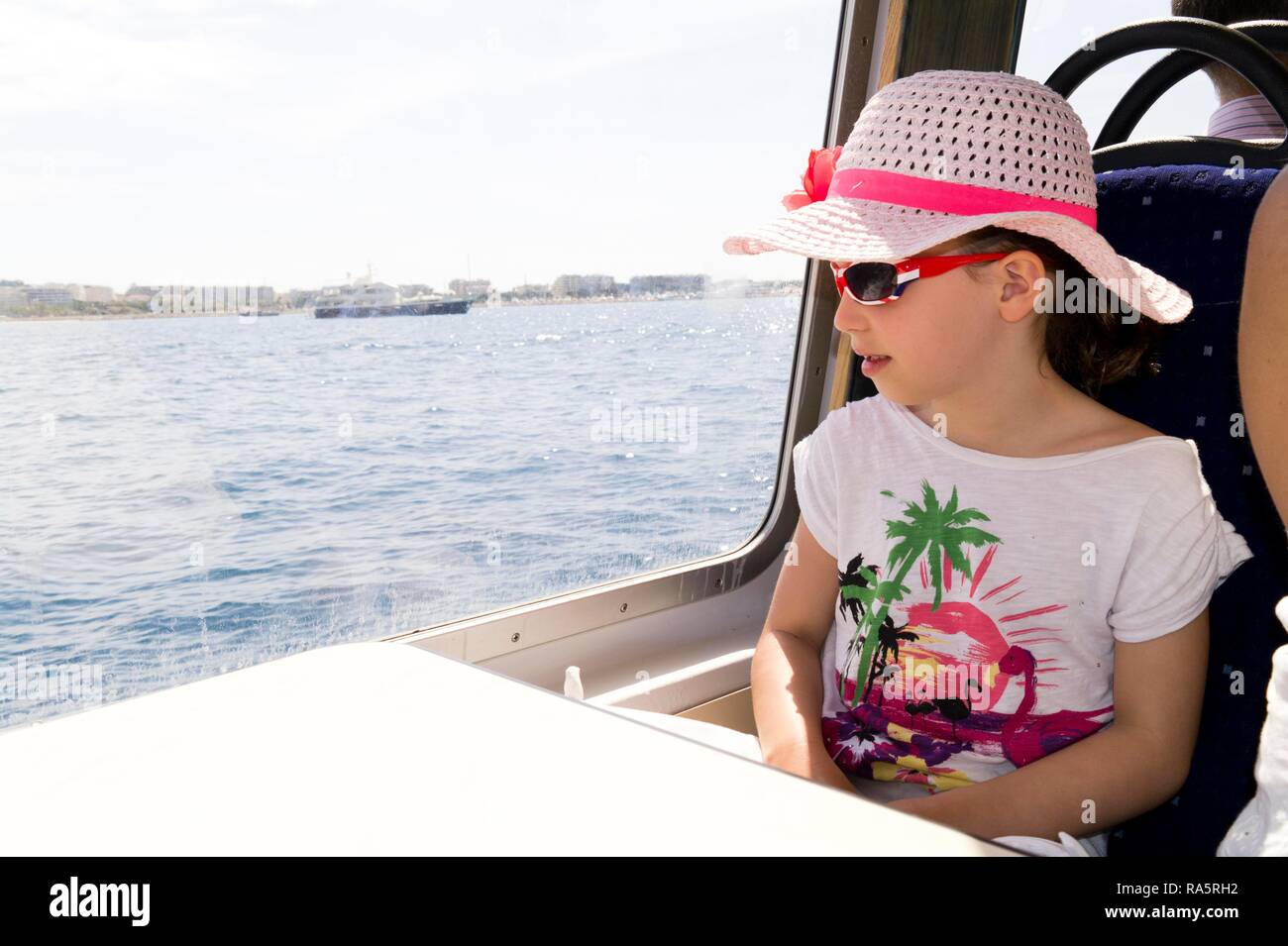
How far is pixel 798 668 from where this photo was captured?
146 cm

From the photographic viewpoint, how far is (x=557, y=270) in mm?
3398

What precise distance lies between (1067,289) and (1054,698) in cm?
55

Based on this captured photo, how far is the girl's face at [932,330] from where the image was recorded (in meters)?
1.32

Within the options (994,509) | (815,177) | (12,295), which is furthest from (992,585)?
(12,295)

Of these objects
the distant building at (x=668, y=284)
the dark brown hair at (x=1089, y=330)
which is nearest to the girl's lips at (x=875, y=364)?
the dark brown hair at (x=1089, y=330)

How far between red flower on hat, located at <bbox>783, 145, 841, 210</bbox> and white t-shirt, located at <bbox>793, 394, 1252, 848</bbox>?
348 mm

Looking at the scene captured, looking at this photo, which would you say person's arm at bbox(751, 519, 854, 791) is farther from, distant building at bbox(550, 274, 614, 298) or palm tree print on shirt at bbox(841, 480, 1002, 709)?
distant building at bbox(550, 274, 614, 298)

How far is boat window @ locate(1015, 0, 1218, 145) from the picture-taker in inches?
63.1

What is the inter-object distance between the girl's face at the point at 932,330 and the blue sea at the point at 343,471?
1031mm

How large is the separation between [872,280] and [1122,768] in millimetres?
663

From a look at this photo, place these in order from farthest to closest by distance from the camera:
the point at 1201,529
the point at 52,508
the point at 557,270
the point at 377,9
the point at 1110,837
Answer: the point at 557,270, the point at 377,9, the point at 52,508, the point at 1110,837, the point at 1201,529

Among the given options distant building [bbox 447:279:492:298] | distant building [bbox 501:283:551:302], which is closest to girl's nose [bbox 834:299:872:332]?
distant building [bbox 447:279:492:298]
